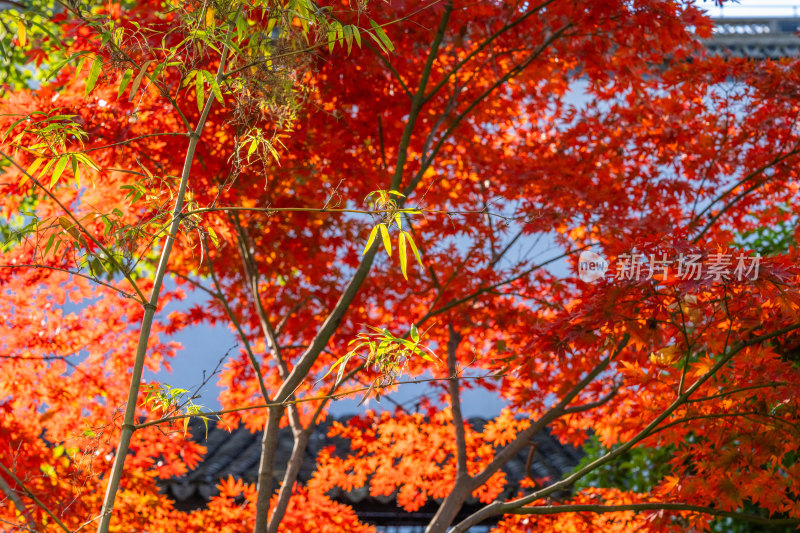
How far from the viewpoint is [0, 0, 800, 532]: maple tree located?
3.36 m

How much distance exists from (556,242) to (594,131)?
2.70 feet

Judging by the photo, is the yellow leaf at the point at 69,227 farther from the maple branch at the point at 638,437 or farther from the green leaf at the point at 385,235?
the maple branch at the point at 638,437

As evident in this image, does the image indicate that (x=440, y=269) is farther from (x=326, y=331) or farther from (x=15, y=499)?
(x=15, y=499)

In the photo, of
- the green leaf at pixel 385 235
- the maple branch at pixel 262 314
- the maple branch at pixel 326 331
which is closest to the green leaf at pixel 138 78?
the green leaf at pixel 385 235

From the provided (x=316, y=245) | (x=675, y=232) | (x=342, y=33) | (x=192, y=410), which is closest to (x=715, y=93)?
(x=675, y=232)

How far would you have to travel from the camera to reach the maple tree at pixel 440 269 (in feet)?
11.0

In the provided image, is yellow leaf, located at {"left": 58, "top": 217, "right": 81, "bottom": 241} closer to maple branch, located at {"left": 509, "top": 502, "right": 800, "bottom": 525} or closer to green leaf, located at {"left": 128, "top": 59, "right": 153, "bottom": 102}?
green leaf, located at {"left": 128, "top": 59, "right": 153, "bottom": 102}

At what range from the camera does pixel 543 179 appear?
460 cm

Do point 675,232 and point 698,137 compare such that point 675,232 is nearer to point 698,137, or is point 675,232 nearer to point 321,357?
point 698,137

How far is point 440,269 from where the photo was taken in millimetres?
→ 5102

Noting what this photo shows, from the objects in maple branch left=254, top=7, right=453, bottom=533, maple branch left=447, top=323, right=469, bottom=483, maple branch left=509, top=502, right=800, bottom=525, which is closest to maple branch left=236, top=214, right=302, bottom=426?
maple branch left=254, top=7, right=453, bottom=533

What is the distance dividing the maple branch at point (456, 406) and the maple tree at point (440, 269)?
1 cm

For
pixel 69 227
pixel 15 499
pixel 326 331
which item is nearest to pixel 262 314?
pixel 326 331

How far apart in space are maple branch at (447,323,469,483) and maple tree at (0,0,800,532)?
0.01 metres
